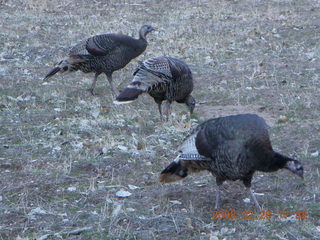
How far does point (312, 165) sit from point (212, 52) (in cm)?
570

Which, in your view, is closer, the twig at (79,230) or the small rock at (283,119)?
the twig at (79,230)

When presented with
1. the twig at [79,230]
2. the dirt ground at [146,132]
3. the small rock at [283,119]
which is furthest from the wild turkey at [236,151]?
the small rock at [283,119]

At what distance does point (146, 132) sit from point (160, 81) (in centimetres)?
75

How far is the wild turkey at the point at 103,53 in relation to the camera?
29.0 ft

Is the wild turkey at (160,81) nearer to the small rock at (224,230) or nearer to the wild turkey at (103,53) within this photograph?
the wild turkey at (103,53)

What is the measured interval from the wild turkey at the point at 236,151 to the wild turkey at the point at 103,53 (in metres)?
4.12

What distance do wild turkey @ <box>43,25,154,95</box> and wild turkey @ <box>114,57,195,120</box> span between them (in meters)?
1.38

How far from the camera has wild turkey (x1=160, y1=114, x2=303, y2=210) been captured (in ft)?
15.1

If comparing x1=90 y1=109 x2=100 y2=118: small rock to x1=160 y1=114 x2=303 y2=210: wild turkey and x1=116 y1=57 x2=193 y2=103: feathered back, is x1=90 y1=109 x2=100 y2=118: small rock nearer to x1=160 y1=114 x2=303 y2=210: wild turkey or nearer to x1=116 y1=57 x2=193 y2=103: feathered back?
x1=116 y1=57 x2=193 y2=103: feathered back

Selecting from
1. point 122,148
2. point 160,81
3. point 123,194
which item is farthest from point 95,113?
point 123,194

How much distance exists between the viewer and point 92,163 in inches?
234

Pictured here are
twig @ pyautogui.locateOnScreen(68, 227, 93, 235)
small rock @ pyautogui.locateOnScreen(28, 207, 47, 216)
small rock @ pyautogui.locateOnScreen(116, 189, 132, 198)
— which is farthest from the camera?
small rock @ pyautogui.locateOnScreen(116, 189, 132, 198)
